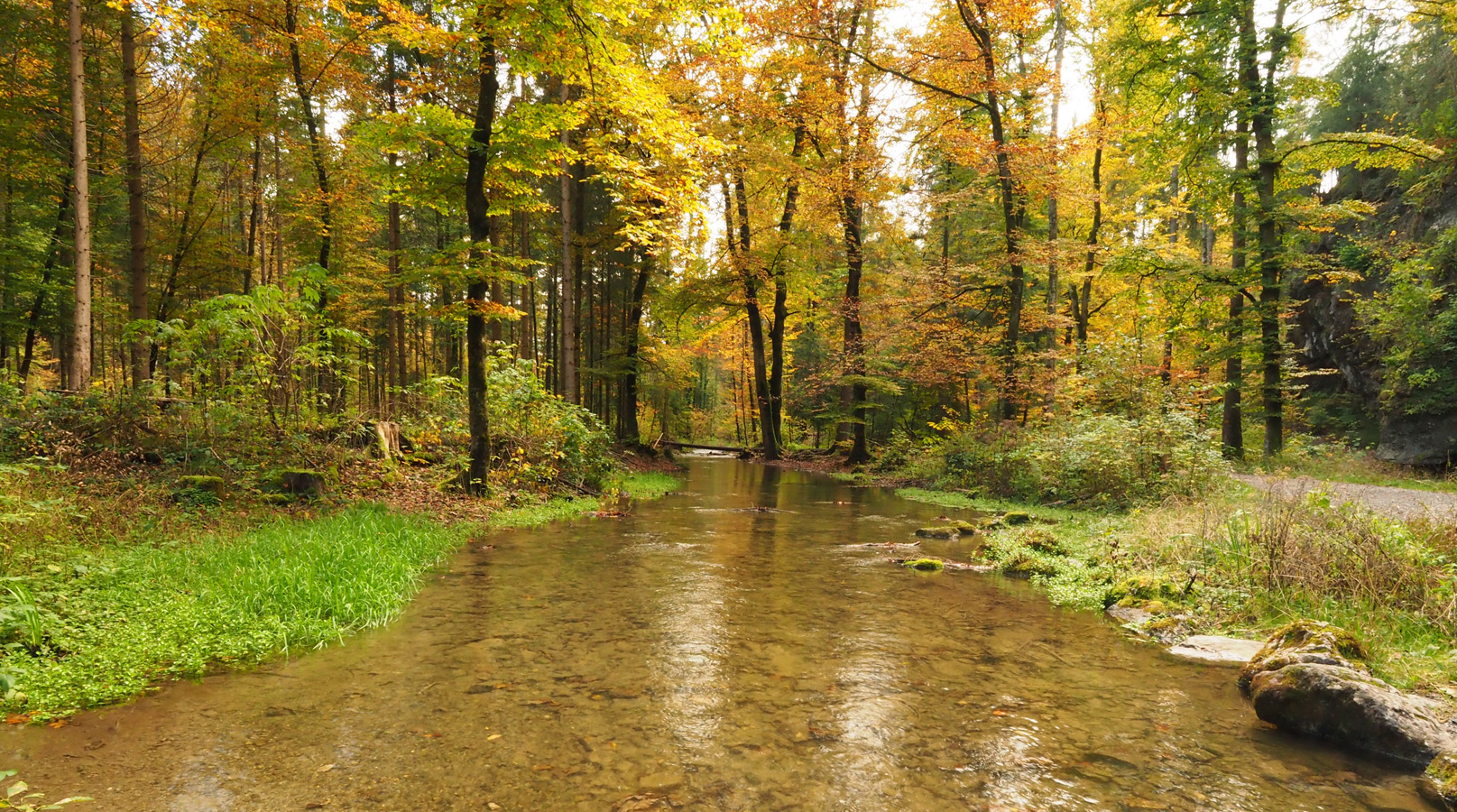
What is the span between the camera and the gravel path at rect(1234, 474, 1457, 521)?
6.65 meters

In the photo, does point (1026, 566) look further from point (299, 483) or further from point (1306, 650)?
point (299, 483)

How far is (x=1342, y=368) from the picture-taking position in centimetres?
2084

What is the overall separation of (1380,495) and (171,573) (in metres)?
15.5

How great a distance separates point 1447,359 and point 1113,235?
1207cm

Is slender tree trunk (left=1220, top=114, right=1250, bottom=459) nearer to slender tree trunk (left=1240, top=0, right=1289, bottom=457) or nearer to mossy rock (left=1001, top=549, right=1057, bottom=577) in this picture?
slender tree trunk (left=1240, top=0, right=1289, bottom=457)

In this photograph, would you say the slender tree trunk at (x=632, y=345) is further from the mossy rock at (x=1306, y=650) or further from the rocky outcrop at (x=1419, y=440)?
the rocky outcrop at (x=1419, y=440)

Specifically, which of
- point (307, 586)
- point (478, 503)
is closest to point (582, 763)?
point (307, 586)

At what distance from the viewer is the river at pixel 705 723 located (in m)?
2.95

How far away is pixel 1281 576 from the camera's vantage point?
5621 millimetres

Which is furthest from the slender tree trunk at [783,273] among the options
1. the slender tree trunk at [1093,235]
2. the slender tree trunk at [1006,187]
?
the slender tree trunk at [1093,235]

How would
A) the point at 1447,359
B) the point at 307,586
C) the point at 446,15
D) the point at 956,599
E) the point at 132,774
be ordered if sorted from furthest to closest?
1. the point at 1447,359
2. the point at 446,15
3. the point at 956,599
4. the point at 307,586
5. the point at 132,774

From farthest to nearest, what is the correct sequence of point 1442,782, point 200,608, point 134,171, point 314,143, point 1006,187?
point 1006,187 < point 314,143 < point 134,171 < point 200,608 < point 1442,782

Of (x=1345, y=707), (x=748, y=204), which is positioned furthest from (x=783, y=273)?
(x=1345, y=707)

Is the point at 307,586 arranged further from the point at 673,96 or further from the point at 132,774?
the point at 673,96
